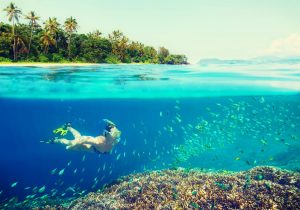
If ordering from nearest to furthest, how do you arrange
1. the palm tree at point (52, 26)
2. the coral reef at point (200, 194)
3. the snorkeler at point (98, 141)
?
the coral reef at point (200, 194) → the snorkeler at point (98, 141) → the palm tree at point (52, 26)

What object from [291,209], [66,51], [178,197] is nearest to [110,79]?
[178,197]

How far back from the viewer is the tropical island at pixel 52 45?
45344mm

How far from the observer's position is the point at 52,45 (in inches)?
2176

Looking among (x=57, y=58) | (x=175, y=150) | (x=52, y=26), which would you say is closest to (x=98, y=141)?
(x=175, y=150)

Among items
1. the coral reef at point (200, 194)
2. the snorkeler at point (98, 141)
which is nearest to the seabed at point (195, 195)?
the coral reef at point (200, 194)

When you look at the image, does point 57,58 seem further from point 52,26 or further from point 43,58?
point 52,26

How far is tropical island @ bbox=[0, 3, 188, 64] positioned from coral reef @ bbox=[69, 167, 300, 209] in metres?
33.9

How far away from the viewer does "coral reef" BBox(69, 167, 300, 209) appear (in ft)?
35.8

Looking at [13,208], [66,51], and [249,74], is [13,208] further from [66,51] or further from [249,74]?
[66,51]

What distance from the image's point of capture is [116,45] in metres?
69.0

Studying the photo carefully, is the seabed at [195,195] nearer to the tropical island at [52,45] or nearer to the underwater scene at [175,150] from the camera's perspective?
the underwater scene at [175,150]

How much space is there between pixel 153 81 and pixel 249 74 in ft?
27.3

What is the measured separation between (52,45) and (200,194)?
5042 cm

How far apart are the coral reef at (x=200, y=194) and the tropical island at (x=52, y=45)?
3385cm
